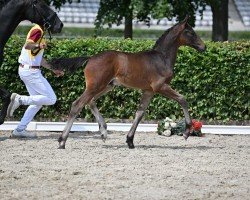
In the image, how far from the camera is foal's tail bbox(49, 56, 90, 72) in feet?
40.6

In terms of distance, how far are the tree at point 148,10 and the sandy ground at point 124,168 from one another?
23.9ft

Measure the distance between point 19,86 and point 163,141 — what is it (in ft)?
8.99

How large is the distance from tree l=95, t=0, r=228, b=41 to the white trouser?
7.86 metres

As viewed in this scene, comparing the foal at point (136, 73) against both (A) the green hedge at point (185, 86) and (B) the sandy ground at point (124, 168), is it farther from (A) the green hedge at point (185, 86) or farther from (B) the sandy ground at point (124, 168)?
(A) the green hedge at point (185, 86)

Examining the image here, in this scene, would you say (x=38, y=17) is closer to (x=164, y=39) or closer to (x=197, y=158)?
(x=164, y=39)

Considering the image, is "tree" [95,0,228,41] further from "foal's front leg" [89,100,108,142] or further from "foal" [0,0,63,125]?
"foal's front leg" [89,100,108,142]

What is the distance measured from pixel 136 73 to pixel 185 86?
9.70 ft

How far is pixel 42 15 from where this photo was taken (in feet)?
42.4

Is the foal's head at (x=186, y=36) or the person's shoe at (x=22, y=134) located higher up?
the foal's head at (x=186, y=36)

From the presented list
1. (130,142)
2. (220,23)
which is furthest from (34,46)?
(220,23)

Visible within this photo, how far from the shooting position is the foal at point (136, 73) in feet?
40.1

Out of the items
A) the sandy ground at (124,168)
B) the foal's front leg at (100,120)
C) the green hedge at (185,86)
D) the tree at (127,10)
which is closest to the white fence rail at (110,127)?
the sandy ground at (124,168)

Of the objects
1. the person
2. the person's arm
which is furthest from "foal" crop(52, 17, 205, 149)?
the person

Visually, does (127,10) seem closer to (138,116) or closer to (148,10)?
(148,10)
